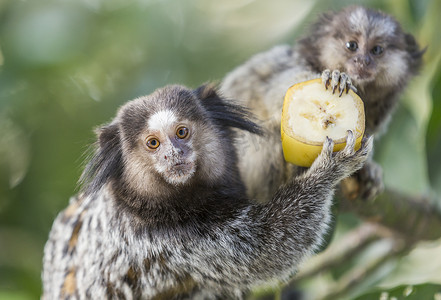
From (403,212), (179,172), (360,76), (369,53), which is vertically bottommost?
(403,212)

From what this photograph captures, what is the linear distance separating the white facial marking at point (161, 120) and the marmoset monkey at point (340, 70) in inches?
17.2

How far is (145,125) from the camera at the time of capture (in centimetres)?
200

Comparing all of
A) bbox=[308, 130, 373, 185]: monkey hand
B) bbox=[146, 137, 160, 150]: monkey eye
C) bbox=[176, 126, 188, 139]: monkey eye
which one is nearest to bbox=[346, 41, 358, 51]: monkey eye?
bbox=[308, 130, 373, 185]: monkey hand

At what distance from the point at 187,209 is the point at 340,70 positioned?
84cm

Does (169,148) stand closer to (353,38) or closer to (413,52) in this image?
(353,38)

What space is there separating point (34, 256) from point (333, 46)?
249 cm

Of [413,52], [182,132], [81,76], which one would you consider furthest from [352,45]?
[81,76]

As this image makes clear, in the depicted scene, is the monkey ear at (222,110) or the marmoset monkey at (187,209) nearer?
the marmoset monkey at (187,209)

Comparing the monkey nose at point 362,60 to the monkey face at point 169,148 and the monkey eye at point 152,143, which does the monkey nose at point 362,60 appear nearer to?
the monkey face at point 169,148

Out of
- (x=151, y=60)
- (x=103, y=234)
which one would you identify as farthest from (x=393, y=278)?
(x=151, y=60)

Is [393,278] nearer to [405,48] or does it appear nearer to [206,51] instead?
[405,48]

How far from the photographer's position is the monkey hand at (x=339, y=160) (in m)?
1.78

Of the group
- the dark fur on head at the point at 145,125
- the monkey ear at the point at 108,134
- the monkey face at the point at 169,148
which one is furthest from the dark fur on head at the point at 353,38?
the monkey ear at the point at 108,134

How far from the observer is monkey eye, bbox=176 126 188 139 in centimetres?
203
